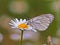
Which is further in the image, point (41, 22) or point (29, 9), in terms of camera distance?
point (29, 9)

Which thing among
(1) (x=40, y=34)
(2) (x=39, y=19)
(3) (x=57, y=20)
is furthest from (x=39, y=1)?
(2) (x=39, y=19)

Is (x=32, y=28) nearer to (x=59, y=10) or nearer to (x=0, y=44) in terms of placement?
(x=0, y=44)

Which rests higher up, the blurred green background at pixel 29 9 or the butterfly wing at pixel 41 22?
the blurred green background at pixel 29 9

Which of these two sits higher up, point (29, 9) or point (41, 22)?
point (29, 9)

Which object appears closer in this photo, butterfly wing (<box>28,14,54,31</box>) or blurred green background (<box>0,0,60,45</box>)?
butterfly wing (<box>28,14,54,31</box>)

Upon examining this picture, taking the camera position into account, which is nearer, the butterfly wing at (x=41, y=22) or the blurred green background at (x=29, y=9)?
the butterfly wing at (x=41, y=22)

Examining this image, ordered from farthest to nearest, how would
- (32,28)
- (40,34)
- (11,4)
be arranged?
(11,4) < (40,34) < (32,28)

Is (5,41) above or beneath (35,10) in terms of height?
beneath

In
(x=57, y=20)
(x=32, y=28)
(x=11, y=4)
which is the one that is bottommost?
(x=32, y=28)

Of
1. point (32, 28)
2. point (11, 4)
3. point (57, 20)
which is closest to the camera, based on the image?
point (32, 28)

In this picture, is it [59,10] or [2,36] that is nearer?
[2,36]

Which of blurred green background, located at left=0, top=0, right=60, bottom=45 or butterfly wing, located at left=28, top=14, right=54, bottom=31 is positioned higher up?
blurred green background, located at left=0, top=0, right=60, bottom=45
